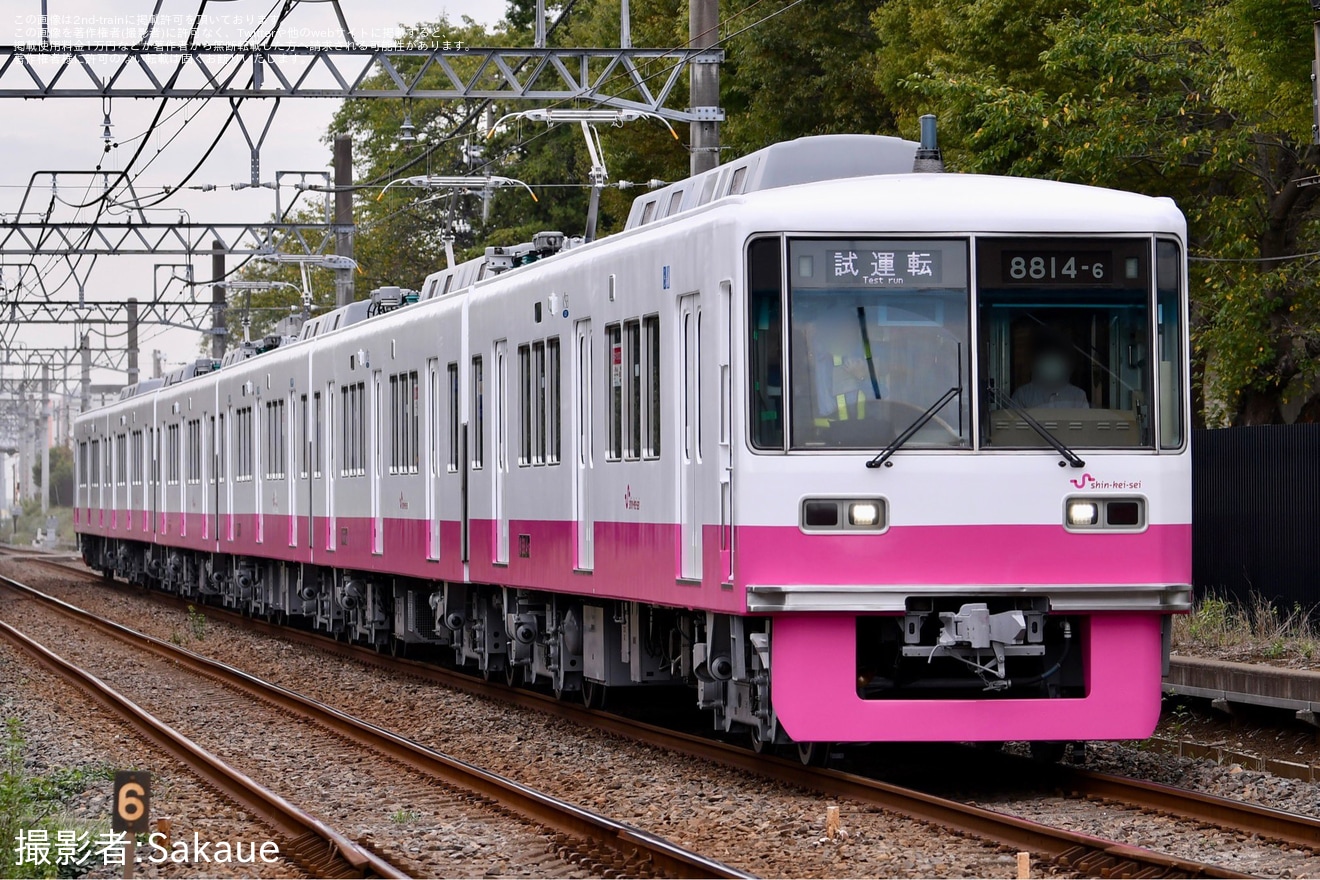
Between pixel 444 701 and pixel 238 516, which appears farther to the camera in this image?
pixel 238 516

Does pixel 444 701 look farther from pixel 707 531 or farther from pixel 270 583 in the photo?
pixel 270 583

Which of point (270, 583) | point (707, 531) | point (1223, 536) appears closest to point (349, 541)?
point (270, 583)

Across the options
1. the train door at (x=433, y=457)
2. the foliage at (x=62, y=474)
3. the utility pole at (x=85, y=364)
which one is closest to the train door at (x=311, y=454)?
the train door at (x=433, y=457)

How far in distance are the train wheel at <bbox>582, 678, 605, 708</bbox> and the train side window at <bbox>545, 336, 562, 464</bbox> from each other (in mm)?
1599

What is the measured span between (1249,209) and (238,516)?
13.3 meters

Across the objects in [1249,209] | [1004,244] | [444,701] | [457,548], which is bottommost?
[444,701]

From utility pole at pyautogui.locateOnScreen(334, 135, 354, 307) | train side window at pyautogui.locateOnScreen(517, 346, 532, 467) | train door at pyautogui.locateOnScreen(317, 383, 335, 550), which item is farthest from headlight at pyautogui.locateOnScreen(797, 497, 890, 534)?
utility pole at pyautogui.locateOnScreen(334, 135, 354, 307)

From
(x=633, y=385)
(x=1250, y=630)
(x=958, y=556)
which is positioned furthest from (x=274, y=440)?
(x=958, y=556)

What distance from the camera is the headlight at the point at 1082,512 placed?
10.5 m

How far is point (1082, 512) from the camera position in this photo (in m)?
10.5

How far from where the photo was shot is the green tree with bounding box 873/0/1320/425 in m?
19.6

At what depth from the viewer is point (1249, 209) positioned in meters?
21.0

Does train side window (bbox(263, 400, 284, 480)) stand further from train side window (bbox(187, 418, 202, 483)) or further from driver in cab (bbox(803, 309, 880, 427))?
driver in cab (bbox(803, 309, 880, 427))

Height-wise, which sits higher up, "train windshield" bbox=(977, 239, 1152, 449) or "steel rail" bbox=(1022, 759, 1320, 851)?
"train windshield" bbox=(977, 239, 1152, 449)
